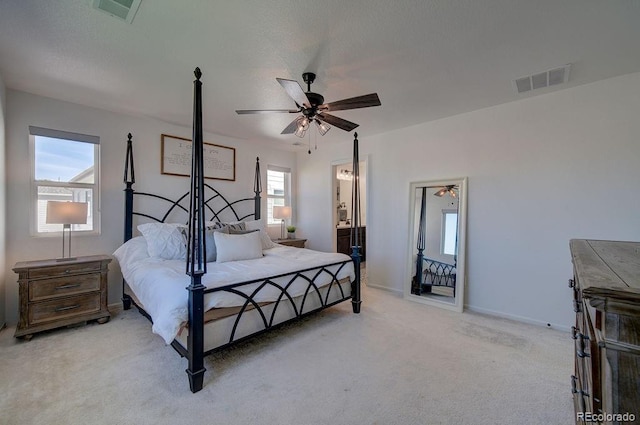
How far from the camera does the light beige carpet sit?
5.54 ft

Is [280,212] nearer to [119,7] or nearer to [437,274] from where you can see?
[437,274]

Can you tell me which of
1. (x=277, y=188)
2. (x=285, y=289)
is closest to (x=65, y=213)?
(x=285, y=289)

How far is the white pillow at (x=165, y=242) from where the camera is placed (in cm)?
307

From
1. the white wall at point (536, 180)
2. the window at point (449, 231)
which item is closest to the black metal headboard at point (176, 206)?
the white wall at point (536, 180)

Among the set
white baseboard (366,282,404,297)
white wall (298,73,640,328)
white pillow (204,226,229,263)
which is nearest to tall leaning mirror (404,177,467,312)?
white wall (298,73,640,328)

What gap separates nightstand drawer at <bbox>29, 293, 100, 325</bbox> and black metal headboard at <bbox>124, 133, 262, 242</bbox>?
2.79 feet

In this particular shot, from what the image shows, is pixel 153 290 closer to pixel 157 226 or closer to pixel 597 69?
pixel 157 226

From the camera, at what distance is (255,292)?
7.60 feet

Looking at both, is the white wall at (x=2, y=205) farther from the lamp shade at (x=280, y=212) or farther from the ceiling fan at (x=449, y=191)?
the ceiling fan at (x=449, y=191)

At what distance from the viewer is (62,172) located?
322 centimetres

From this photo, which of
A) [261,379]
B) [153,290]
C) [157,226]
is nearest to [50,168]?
[157,226]

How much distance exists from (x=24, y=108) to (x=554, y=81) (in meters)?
5.53

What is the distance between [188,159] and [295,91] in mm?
2718

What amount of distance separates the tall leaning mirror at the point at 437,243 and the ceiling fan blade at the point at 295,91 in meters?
2.33
